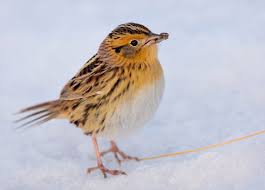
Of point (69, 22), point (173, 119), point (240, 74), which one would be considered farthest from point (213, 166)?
point (69, 22)

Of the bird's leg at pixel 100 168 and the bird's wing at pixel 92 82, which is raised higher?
the bird's wing at pixel 92 82

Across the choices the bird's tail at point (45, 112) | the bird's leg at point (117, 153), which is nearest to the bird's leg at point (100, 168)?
the bird's leg at point (117, 153)

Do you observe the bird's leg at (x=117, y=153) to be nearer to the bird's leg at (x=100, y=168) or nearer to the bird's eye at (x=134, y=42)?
the bird's leg at (x=100, y=168)

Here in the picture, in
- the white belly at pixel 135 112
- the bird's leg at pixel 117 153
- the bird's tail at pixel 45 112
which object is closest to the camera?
the white belly at pixel 135 112

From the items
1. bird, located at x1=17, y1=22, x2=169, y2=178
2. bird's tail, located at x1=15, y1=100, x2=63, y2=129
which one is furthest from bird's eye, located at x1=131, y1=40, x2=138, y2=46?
bird's tail, located at x1=15, y1=100, x2=63, y2=129

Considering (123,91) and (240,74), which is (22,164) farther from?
(240,74)

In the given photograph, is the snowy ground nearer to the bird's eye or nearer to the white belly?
the white belly

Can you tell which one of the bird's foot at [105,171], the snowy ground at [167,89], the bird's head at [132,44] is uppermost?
the bird's head at [132,44]

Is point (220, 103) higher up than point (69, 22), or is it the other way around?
point (69, 22)
